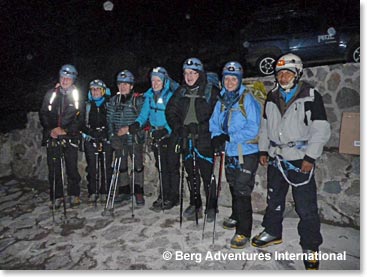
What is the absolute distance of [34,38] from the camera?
10.9 m

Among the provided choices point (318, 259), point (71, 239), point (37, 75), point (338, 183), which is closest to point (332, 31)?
point (338, 183)

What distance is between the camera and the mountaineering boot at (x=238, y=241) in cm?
473

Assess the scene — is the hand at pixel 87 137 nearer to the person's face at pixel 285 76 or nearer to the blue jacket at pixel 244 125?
the blue jacket at pixel 244 125

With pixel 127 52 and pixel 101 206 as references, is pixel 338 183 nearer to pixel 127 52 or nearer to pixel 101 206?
pixel 101 206

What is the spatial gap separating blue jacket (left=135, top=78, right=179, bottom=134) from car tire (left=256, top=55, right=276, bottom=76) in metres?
4.53

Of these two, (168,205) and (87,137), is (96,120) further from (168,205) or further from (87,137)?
(168,205)

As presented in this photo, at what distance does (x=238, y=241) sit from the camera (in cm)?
476

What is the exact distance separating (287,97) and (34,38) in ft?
32.7

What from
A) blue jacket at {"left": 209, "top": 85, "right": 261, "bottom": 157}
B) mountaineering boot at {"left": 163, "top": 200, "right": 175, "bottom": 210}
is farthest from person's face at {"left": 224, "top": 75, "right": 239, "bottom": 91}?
mountaineering boot at {"left": 163, "top": 200, "right": 175, "bottom": 210}

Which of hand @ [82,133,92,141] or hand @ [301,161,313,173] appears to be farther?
hand @ [82,133,92,141]

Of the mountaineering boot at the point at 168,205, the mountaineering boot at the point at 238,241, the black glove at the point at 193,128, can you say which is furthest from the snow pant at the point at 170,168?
the mountaineering boot at the point at 238,241

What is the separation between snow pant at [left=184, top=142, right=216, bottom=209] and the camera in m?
5.42

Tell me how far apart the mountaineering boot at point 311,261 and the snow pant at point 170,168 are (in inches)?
107

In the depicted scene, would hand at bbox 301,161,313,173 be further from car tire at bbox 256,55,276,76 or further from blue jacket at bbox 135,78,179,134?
car tire at bbox 256,55,276,76
